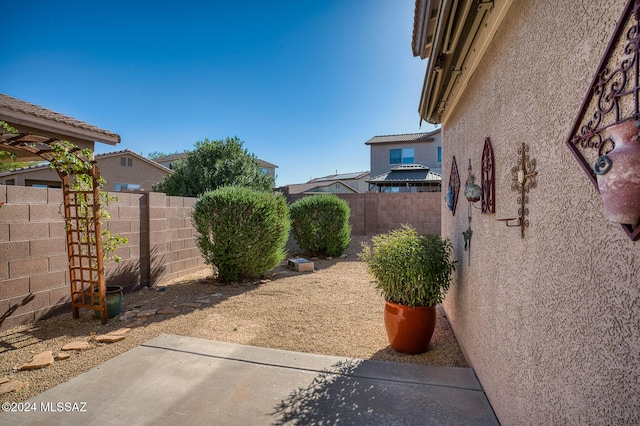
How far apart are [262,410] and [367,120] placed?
13.7 metres

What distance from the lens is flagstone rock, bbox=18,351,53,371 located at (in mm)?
3201

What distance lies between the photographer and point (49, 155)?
431 centimetres

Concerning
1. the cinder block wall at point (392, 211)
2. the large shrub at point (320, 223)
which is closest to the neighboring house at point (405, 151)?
the cinder block wall at point (392, 211)

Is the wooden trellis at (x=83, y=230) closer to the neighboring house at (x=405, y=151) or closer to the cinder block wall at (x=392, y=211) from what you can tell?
the cinder block wall at (x=392, y=211)

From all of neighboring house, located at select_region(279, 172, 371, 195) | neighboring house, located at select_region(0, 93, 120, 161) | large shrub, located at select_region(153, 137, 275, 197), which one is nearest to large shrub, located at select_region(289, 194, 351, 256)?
large shrub, located at select_region(153, 137, 275, 197)

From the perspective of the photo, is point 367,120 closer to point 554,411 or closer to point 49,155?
point 49,155

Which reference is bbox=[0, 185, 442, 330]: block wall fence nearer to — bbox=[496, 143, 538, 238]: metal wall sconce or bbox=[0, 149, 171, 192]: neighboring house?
bbox=[496, 143, 538, 238]: metal wall sconce

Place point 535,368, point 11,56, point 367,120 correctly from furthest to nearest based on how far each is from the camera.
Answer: point 367,120 < point 11,56 < point 535,368

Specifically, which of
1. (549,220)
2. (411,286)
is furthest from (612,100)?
(411,286)

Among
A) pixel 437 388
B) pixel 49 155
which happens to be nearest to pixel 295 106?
pixel 49 155

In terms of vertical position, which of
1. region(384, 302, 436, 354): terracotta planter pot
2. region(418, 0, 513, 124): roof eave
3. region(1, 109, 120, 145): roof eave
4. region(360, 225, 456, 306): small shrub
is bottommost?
region(384, 302, 436, 354): terracotta planter pot

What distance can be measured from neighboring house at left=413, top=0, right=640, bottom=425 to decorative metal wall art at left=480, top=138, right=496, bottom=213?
2cm

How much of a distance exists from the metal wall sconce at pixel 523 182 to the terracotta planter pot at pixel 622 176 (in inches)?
34.0

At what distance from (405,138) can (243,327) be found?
2262 cm
